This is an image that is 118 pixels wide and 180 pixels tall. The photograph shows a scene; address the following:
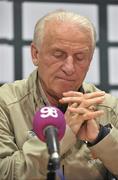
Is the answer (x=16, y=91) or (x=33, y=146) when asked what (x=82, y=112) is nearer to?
(x=33, y=146)

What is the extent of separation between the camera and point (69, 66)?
5.90ft

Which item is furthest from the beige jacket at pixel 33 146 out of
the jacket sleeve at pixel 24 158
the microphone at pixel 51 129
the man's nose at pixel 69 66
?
the microphone at pixel 51 129

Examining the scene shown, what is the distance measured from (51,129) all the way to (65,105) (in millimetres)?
704

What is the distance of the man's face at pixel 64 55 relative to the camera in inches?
71.2

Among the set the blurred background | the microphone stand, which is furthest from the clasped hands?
the blurred background

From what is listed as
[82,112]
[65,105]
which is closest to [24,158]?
[82,112]

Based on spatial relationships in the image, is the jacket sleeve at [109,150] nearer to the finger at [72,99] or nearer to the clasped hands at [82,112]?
the clasped hands at [82,112]

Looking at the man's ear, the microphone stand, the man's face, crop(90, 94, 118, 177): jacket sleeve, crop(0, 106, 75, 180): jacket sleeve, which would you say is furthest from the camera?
the man's ear

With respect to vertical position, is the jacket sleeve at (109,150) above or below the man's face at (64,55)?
below

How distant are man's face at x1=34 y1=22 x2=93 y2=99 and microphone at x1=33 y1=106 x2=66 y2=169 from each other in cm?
52

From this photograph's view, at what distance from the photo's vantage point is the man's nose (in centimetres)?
180

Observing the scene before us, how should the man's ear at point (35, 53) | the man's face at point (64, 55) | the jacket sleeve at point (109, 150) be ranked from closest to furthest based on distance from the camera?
the jacket sleeve at point (109, 150) < the man's face at point (64, 55) < the man's ear at point (35, 53)

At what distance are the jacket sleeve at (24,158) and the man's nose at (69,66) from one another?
25 centimetres

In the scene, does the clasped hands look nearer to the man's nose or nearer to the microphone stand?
the man's nose
